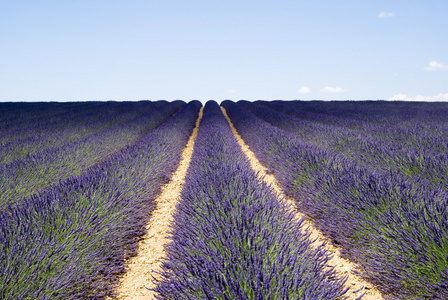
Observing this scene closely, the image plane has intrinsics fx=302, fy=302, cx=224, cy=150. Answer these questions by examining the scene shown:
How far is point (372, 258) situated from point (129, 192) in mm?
2816

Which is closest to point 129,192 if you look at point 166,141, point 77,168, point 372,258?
point 77,168

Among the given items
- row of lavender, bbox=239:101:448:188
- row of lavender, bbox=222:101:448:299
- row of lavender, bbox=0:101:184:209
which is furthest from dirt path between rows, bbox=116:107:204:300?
row of lavender, bbox=239:101:448:188

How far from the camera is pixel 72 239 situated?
8.08 ft

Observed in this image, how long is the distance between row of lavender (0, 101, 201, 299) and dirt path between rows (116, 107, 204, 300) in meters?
0.10

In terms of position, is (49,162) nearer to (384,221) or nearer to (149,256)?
(149,256)

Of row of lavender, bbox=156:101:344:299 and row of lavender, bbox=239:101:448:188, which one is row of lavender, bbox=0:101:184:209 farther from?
row of lavender, bbox=239:101:448:188

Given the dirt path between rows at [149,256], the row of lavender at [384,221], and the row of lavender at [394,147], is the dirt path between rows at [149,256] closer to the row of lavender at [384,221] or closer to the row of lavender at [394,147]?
the row of lavender at [384,221]

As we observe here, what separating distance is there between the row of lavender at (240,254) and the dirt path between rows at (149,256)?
23 cm

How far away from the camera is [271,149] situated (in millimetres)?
6934

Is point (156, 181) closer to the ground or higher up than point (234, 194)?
closer to the ground

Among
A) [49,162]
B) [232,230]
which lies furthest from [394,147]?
[49,162]

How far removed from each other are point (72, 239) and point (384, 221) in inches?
106

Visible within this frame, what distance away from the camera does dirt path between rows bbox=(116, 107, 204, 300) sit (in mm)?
2596

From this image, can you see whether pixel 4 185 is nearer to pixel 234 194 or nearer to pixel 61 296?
pixel 61 296
